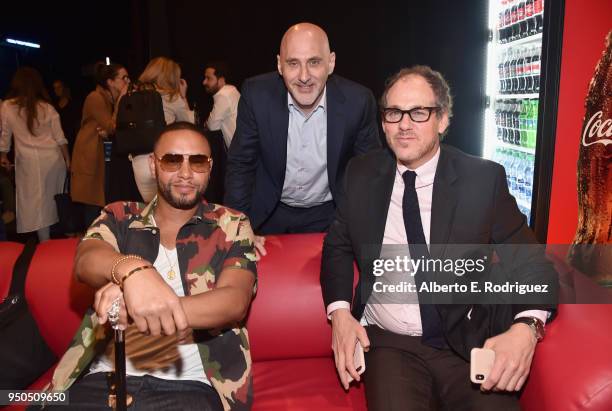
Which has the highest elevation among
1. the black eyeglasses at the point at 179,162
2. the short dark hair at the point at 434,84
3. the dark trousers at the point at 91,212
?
the short dark hair at the point at 434,84

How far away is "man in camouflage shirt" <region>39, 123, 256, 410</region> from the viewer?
1.79 m

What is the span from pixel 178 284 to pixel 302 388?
612 mm

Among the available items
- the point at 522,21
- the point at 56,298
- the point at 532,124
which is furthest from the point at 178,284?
the point at 522,21

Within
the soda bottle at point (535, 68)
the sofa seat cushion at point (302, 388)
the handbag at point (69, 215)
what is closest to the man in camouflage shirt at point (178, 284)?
the sofa seat cushion at point (302, 388)

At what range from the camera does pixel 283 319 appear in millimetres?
2264

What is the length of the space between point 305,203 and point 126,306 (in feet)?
5.16

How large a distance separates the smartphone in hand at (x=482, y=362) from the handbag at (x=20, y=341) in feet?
5.27

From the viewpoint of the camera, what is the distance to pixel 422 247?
77.3 inches

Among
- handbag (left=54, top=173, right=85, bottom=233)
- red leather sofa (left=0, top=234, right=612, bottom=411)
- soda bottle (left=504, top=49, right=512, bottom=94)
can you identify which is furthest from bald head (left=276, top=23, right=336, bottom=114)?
handbag (left=54, top=173, right=85, bottom=233)

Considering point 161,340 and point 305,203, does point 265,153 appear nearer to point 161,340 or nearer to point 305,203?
point 305,203

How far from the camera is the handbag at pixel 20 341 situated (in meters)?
2.05

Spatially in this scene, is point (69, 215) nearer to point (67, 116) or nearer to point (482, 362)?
point (67, 116)

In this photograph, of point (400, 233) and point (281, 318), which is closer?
point (400, 233)

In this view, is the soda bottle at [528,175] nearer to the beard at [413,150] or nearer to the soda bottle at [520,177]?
the soda bottle at [520,177]
